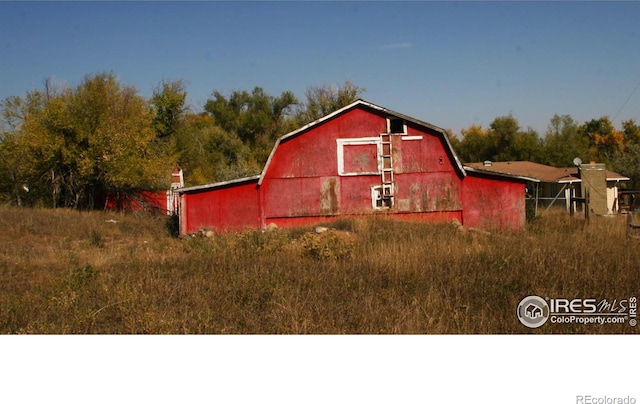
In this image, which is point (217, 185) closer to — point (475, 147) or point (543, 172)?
point (543, 172)

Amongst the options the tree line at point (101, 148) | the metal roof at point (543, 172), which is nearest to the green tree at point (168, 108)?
the tree line at point (101, 148)

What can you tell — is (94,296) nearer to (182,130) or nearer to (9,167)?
(9,167)

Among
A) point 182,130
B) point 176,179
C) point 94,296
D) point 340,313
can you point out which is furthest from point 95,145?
point 340,313

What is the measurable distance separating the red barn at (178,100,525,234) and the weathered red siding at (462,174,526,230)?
0.12ft

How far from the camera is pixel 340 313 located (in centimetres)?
744

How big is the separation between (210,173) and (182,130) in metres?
4.37

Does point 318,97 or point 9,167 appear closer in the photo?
point 9,167

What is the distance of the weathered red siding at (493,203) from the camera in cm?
2170

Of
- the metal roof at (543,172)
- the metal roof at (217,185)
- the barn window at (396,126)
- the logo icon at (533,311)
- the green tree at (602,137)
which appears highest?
the green tree at (602,137)

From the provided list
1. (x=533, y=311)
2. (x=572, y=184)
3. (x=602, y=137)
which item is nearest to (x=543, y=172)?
Result: (x=572, y=184)

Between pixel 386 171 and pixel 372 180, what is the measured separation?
2.12 ft

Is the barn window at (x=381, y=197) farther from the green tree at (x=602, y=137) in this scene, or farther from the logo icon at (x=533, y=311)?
the green tree at (x=602, y=137)

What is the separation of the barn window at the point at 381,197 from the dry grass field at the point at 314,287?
8.86 metres

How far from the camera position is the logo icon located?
7.05m
